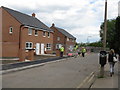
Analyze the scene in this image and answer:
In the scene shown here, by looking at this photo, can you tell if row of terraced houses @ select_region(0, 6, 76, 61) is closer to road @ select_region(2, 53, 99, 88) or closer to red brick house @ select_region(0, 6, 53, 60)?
red brick house @ select_region(0, 6, 53, 60)

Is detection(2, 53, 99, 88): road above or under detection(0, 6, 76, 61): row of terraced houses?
under

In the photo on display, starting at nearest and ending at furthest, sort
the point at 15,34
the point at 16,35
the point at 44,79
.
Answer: the point at 44,79 → the point at 16,35 → the point at 15,34

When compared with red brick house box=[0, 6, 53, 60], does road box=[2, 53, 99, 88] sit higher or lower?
lower

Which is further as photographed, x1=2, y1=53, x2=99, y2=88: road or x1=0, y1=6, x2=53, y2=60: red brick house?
x1=0, y1=6, x2=53, y2=60: red brick house

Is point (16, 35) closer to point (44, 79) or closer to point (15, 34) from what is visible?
point (15, 34)

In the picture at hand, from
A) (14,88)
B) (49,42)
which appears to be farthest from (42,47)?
(14,88)

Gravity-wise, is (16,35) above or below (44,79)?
above

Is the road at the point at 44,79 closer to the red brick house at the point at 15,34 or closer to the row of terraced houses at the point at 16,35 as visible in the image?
the row of terraced houses at the point at 16,35

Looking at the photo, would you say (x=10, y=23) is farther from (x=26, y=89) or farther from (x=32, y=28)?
(x=26, y=89)

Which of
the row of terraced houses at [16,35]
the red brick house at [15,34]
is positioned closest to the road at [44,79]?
the row of terraced houses at [16,35]

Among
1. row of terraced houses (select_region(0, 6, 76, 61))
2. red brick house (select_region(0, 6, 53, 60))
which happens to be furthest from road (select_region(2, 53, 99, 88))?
red brick house (select_region(0, 6, 53, 60))

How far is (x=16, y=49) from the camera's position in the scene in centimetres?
3138

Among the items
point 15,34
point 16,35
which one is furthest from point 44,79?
point 15,34

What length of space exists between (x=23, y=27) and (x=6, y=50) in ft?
14.6
